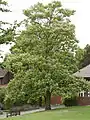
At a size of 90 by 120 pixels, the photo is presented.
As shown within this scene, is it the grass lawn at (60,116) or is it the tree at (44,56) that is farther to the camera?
the tree at (44,56)

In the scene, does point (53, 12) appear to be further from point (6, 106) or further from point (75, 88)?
point (6, 106)

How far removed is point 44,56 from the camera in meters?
40.1

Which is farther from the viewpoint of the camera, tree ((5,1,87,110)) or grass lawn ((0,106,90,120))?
tree ((5,1,87,110))

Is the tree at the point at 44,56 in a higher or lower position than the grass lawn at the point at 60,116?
higher

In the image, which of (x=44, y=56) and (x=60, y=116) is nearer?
(x=60, y=116)

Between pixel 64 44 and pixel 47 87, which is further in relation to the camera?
pixel 64 44

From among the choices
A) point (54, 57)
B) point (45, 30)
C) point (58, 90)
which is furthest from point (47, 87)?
point (45, 30)

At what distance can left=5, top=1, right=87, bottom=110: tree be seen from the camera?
39.0 meters

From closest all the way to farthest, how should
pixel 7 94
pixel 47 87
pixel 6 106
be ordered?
1. pixel 47 87
2. pixel 7 94
3. pixel 6 106

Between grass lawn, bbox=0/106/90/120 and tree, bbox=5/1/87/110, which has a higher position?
tree, bbox=5/1/87/110

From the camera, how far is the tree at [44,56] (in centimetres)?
3903

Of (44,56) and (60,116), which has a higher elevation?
(44,56)

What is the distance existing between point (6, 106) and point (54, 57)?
12124 millimetres

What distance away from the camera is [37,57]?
1543 inches
